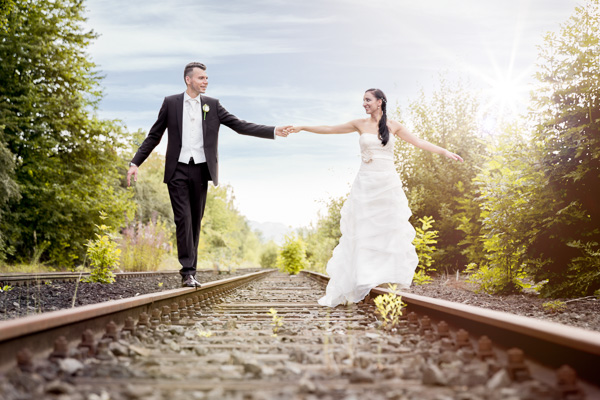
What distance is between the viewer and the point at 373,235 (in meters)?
5.11

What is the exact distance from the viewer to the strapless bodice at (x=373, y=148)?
17.0 feet

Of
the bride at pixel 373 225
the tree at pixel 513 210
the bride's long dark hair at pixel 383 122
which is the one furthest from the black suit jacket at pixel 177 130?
the tree at pixel 513 210

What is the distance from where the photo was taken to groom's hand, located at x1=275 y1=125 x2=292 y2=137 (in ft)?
18.9

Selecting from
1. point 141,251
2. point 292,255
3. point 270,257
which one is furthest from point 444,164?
point 270,257

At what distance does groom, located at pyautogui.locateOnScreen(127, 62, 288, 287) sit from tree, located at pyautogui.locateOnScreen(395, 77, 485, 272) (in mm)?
8750

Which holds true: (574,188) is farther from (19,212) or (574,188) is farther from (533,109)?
(19,212)

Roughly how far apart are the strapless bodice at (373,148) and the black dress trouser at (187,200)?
1.66 m

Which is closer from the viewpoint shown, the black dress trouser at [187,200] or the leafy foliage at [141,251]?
the black dress trouser at [187,200]

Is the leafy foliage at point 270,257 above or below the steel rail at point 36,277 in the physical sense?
below

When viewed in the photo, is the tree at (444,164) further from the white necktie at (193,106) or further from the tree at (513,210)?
the white necktie at (193,106)

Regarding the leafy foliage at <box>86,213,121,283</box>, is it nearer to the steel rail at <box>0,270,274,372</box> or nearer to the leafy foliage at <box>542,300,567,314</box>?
the steel rail at <box>0,270,274,372</box>

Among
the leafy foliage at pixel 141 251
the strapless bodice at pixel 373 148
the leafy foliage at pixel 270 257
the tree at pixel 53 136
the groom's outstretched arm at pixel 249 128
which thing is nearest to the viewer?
the strapless bodice at pixel 373 148

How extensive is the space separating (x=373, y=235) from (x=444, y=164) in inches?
377

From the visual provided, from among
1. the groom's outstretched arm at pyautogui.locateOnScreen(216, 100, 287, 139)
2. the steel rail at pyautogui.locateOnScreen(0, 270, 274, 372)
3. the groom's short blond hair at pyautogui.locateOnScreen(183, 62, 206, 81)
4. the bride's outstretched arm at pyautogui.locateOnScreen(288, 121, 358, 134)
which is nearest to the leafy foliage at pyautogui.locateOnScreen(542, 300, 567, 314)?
the bride's outstretched arm at pyautogui.locateOnScreen(288, 121, 358, 134)
